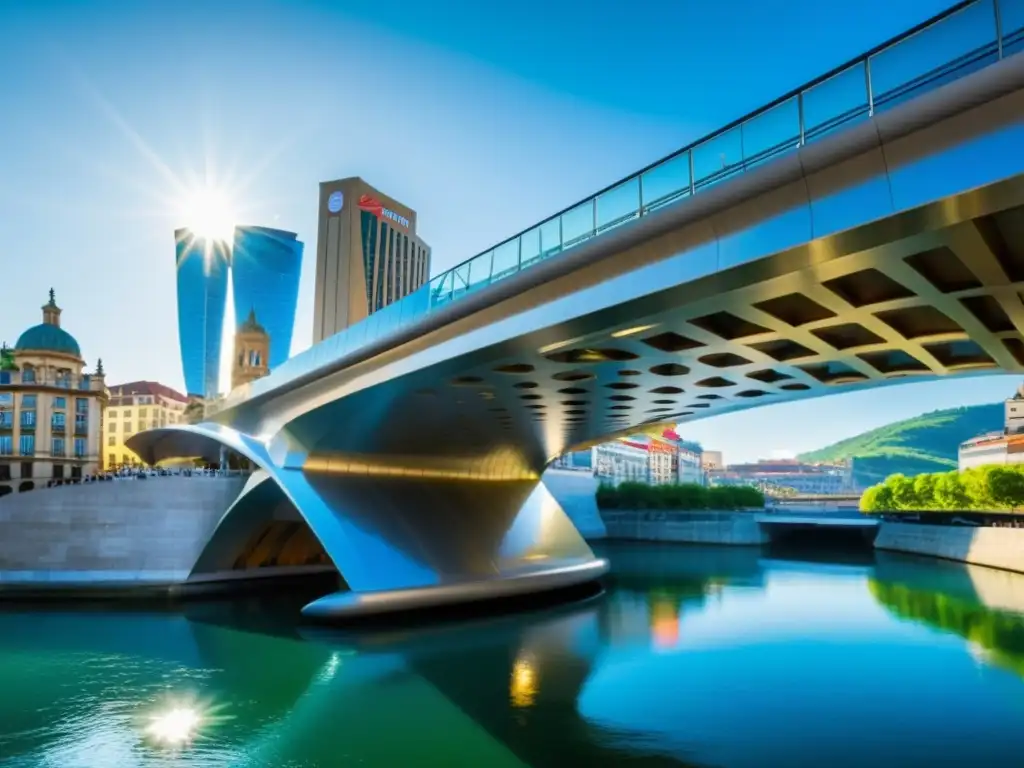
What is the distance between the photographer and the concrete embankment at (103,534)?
2972cm

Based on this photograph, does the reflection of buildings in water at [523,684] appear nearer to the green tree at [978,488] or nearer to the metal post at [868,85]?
the metal post at [868,85]

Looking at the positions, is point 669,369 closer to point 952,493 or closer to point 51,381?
point 952,493

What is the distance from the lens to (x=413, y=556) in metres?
25.7

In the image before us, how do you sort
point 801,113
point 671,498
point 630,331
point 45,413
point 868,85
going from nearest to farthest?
point 868,85
point 801,113
point 630,331
point 45,413
point 671,498

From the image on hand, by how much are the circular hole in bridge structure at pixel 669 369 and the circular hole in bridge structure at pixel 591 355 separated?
139 centimetres

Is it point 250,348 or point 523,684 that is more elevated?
point 250,348

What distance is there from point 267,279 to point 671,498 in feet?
234

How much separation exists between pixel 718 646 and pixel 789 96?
14.6 m

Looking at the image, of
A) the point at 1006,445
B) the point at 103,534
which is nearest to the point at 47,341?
the point at 103,534

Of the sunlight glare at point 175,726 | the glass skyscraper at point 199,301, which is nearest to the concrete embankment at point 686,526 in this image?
the sunlight glare at point 175,726

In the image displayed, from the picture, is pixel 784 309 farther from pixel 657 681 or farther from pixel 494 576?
pixel 494 576

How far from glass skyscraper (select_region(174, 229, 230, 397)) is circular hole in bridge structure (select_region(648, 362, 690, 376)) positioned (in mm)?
103224

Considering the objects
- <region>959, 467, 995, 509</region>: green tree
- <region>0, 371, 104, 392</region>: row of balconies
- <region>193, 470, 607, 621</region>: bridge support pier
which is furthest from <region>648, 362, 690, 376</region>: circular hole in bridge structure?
<region>0, 371, 104, 392</region>: row of balconies

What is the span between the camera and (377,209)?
455 feet
